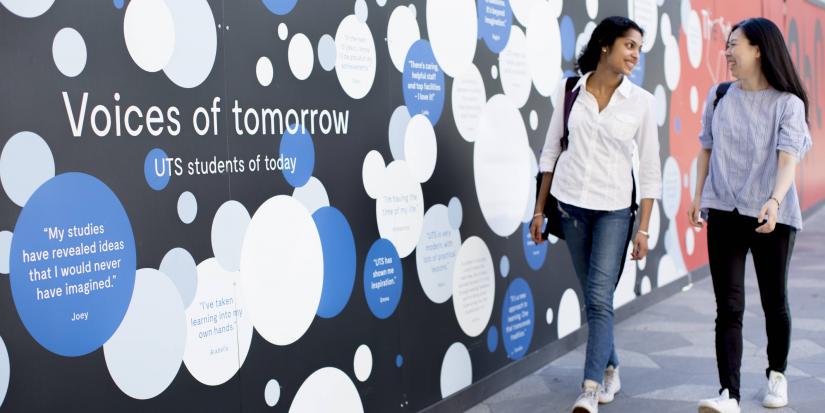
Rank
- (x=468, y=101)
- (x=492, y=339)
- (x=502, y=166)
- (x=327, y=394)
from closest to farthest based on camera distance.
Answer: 1. (x=327, y=394)
2. (x=468, y=101)
3. (x=492, y=339)
4. (x=502, y=166)

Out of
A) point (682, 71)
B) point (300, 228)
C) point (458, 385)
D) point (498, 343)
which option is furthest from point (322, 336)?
point (682, 71)

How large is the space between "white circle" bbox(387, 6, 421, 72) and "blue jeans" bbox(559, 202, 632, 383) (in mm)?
907

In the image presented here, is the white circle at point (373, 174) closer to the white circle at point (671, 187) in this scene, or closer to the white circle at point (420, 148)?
the white circle at point (420, 148)

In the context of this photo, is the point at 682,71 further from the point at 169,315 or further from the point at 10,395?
the point at 10,395

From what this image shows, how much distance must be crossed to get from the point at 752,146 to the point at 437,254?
1318 mm

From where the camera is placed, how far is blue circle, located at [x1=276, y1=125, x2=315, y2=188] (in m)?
3.06

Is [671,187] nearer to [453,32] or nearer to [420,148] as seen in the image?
[453,32]

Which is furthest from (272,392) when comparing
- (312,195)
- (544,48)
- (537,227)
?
(544,48)

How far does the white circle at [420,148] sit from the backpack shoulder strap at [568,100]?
0.54 meters

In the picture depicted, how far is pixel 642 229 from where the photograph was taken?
3877mm

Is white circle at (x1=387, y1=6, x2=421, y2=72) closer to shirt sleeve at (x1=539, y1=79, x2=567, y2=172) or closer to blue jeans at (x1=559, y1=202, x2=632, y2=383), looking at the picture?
shirt sleeve at (x1=539, y1=79, x2=567, y2=172)

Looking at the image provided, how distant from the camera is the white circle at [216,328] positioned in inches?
107

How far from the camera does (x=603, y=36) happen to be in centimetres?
388

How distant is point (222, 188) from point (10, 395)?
2.87ft
